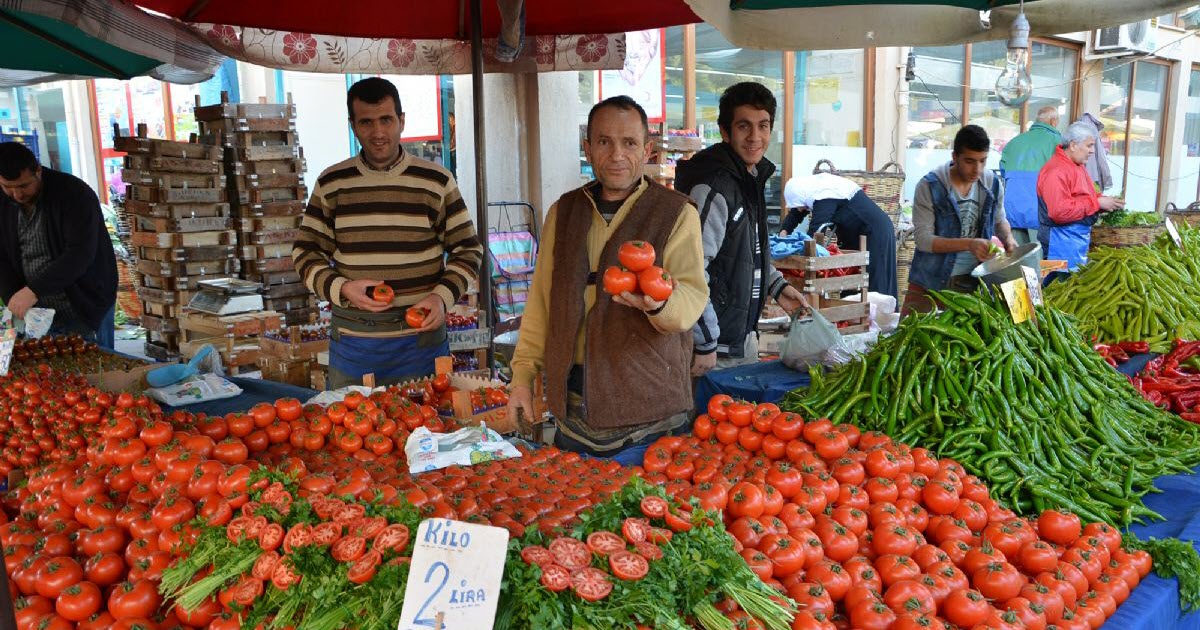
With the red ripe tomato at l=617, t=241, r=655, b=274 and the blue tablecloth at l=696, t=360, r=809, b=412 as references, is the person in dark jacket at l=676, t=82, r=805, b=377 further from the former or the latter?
the red ripe tomato at l=617, t=241, r=655, b=274

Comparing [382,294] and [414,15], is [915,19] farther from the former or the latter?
[382,294]

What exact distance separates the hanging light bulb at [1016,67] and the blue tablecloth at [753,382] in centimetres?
193

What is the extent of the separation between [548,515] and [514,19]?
2.97 metres

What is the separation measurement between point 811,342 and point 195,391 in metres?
3.01

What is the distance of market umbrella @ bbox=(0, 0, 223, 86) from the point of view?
3.32 m

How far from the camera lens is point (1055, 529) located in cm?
219

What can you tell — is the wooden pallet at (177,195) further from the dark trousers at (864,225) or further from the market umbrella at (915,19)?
the dark trousers at (864,225)

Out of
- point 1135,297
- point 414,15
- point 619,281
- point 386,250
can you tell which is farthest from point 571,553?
point 1135,297

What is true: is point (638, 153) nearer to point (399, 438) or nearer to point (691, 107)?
point (399, 438)

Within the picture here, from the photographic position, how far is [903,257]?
10.7 meters

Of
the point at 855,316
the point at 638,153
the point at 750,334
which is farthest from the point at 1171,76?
the point at 638,153

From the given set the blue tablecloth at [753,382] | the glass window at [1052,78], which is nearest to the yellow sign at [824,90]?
the glass window at [1052,78]

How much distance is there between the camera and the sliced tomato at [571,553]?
149 cm

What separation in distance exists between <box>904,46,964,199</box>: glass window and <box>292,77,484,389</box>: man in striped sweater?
9908 mm
